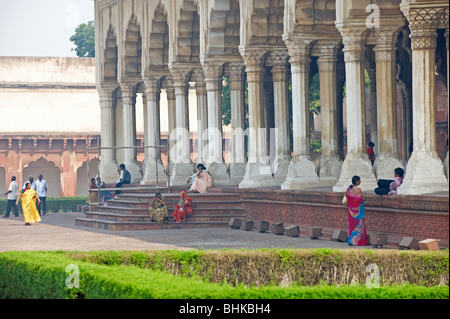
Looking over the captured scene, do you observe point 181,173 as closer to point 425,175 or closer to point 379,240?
point 379,240

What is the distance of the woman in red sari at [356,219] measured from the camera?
1691 centimetres

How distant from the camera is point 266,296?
839cm

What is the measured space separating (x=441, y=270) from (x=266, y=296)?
3.52m

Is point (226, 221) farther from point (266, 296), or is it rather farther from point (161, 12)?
point (266, 296)

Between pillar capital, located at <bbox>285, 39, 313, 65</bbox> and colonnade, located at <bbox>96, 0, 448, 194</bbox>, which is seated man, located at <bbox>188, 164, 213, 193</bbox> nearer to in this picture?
colonnade, located at <bbox>96, 0, 448, 194</bbox>

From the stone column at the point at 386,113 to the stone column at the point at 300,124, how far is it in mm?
2469

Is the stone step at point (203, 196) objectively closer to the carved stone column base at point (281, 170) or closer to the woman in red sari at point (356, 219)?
the carved stone column base at point (281, 170)

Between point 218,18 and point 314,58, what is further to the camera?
point 314,58

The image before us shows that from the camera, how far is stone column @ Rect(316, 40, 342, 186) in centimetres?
2152

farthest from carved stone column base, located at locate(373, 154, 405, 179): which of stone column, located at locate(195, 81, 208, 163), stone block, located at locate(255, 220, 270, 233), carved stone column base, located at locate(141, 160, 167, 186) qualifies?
carved stone column base, located at locate(141, 160, 167, 186)

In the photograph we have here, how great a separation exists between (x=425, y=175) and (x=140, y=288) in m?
8.68

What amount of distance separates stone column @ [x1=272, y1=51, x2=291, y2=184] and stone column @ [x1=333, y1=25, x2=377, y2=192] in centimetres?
487
